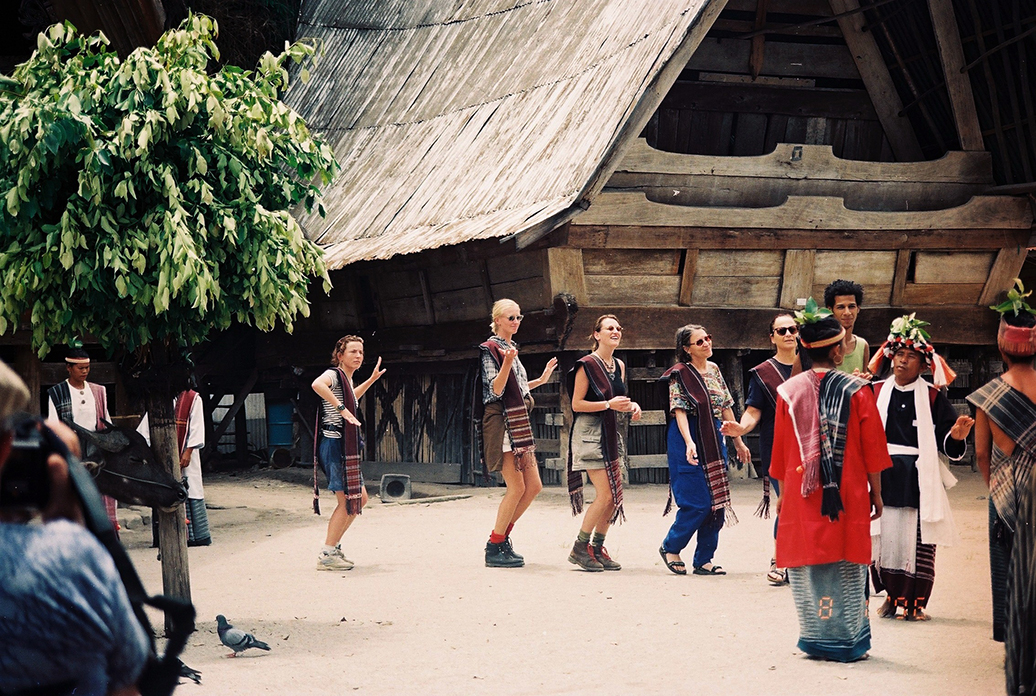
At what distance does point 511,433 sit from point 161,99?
143 inches

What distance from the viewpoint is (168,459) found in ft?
21.7

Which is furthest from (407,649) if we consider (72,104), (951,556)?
(951,556)

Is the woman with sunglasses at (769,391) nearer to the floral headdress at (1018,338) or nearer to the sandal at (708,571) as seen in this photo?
the sandal at (708,571)

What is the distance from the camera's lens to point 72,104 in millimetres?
5758

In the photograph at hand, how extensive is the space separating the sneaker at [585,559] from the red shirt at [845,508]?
2.76m

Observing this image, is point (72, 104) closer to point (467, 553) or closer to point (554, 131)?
point (467, 553)

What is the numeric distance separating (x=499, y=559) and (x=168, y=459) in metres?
2.94

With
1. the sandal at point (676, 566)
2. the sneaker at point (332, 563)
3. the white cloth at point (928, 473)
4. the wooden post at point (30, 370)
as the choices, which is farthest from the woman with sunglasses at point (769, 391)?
the wooden post at point (30, 370)

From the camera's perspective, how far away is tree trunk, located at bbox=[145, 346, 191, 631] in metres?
6.51

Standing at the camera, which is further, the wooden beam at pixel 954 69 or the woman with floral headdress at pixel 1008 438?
the wooden beam at pixel 954 69

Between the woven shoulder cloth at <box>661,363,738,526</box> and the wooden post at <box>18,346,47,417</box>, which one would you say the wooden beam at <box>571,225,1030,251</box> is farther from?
the wooden post at <box>18,346,47,417</box>

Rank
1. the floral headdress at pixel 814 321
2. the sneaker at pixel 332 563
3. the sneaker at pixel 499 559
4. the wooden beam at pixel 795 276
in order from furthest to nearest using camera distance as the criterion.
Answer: the wooden beam at pixel 795 276 → the sneaker at pixel 332 563 → the sneaker at pixel 499 559 → the floral headdress at pixel 814 321

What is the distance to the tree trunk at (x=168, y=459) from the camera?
21.4ft

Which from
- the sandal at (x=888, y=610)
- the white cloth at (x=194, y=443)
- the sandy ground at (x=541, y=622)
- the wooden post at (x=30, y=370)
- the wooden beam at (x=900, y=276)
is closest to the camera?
the sandy ground at (x=541, y=622)
